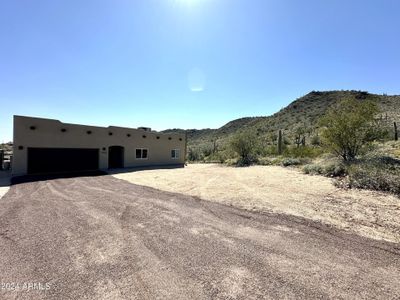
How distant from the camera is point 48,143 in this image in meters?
17.0

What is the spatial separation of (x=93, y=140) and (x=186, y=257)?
1757 centimetres

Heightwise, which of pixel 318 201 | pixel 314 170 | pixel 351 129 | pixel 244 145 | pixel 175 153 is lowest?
pixel 318 201

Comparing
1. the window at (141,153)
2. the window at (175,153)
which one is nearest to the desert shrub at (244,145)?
the window at (175,153)

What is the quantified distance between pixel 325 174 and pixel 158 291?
484 inches

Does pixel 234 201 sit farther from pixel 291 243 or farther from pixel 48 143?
pixel 48 143

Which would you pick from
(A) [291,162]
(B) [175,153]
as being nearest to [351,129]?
(A) [291,162]

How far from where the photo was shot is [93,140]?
1948 centimetres

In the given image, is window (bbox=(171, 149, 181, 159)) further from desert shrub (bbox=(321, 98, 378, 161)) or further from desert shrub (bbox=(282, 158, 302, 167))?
desert shrub (bbox=(321, 98, 378, 161))

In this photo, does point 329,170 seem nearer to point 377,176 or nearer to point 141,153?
point 377,176

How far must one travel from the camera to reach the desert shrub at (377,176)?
909cm

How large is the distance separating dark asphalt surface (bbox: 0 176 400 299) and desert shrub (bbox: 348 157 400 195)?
5.18 m

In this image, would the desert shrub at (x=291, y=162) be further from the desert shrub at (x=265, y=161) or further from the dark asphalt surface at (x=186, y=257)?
the dark asphalt surface at (x=186, y=257)

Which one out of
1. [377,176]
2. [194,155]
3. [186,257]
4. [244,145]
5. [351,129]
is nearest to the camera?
[186,257]

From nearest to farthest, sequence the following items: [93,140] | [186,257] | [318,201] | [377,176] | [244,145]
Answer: [186,257], [318,201], [377,176], [93,140], [244,145]
